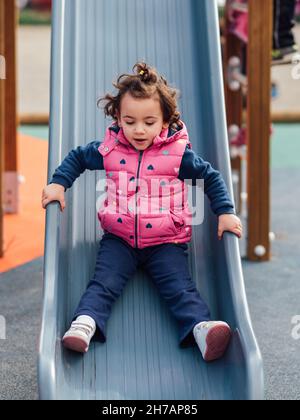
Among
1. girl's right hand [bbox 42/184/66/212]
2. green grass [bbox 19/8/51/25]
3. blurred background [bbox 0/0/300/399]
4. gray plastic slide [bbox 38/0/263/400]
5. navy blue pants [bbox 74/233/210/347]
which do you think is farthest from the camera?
green grass [bbox 19/8/51/25]

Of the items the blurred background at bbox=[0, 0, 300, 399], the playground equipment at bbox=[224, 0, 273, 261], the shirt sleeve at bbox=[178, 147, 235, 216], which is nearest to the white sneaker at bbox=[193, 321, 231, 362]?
the blurred background at bbox=[0, 0, 300, 399]

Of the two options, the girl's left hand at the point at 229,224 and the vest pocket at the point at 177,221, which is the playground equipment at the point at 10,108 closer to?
the vest pocket at the point at 177,221

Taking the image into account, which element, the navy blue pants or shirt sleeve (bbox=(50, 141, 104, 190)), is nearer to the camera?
the navy blue pants

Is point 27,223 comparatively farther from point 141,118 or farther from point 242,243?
point 141,118

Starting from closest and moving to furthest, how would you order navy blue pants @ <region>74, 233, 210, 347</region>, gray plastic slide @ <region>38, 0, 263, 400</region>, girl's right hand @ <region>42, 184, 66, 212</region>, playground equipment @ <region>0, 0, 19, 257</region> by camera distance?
gray plastic slide @ <region>38, 0, 263, 400</region>
navy blue pants @ <region>74, 233, 210, 347</region>
girl's right hand @ <region>42, 184, 66, 212</region>
playground equipment @ <region>0, 0, 19, 257</region>

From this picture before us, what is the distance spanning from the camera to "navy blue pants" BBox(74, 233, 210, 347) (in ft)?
9.43

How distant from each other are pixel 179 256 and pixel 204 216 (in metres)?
0.27

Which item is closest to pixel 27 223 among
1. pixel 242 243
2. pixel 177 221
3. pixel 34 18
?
pixel 242 243

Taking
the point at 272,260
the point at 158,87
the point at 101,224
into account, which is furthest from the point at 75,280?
the point at 272,260

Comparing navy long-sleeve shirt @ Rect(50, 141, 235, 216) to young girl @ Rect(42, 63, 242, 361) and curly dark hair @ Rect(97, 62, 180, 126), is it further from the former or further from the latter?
curly dark hair @ Rect(97, 62, 180, 126)

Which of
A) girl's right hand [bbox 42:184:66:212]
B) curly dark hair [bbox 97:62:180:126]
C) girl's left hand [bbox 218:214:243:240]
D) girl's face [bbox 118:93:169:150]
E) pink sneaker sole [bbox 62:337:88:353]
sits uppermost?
curly dark hair [bbox 97:62:180:126]

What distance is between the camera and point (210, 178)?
3.03 metres

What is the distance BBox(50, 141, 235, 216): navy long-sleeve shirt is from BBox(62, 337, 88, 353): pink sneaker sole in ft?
1.88

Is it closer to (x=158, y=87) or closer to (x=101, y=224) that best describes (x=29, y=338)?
(x=101, y=224)
